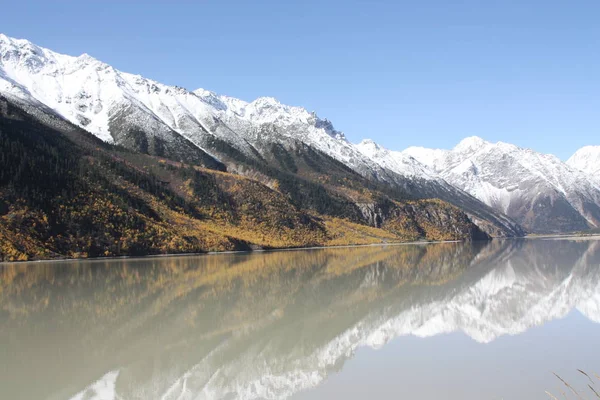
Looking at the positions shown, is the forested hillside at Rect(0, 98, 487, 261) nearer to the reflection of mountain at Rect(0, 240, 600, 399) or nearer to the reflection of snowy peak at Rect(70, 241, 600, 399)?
the reflection of mountain at Rect(0, 240, 600, 399)

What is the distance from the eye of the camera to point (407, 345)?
86.2ft

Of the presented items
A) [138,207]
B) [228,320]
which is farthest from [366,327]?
[138,207]

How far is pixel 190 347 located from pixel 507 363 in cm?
1361

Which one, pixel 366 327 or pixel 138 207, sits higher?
pixel 138 207

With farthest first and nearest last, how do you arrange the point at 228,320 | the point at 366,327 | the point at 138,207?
the point at 138,207 < the point at 228,320 < the point at 366,327

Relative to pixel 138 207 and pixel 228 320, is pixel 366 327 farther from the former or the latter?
pixel 138 207

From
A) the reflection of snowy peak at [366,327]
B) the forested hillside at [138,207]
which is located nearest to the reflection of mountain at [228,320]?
the reflection of snowy peak at [366,327]

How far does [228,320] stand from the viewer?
107 ft

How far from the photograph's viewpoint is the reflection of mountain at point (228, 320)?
21.0m

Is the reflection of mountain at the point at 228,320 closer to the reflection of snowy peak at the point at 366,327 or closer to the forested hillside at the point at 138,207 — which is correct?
the reflection of snowy peak at the point at 366,327

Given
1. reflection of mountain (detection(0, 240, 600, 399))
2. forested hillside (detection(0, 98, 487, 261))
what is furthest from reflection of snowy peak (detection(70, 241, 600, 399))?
forested hillside (detection(0, 98, 487, 261))

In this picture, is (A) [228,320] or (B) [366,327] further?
(A) [228,320]

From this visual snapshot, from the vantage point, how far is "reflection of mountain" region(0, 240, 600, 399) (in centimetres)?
2100

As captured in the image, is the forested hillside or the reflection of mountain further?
the forested hillside
